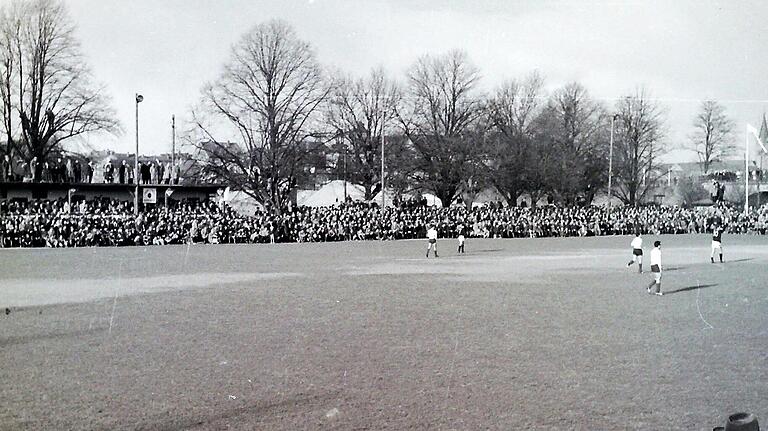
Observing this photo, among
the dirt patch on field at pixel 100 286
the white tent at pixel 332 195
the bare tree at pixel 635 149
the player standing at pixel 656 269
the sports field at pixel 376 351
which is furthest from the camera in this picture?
the white tent at pixel 332 195

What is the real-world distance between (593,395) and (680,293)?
31.6 feet

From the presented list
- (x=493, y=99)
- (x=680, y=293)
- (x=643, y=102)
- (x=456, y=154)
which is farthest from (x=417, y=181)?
(x=680, y=293)

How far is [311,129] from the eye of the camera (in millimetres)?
35281

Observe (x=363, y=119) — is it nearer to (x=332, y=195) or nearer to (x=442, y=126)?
(x=442, y=126)

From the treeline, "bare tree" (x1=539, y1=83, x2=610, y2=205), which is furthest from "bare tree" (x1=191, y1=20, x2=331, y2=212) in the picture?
"bare tree" (x1=539, y1=83, x2=610, y2=205)

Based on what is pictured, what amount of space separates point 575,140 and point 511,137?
8.49 m

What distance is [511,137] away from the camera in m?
48.9

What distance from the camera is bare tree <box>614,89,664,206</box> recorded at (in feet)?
137

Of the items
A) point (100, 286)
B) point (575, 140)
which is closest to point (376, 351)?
point (100, 286)

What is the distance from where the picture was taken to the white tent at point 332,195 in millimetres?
53312

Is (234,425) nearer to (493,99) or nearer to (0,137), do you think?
(0,137)

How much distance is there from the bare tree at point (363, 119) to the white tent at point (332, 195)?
10.4m

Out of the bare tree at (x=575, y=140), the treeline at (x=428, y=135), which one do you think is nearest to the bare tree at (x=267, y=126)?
the treeline at (x=428, y=135)

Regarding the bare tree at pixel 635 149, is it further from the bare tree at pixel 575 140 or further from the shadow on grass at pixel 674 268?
the shadow on grass at pixel 674 268
